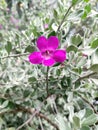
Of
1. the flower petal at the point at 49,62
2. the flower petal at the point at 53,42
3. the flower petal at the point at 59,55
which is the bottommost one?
the flower petal at the point at 49,62

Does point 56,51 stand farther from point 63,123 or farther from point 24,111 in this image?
point 24,111

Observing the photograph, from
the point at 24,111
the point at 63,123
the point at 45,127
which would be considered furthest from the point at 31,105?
the point at 63,123

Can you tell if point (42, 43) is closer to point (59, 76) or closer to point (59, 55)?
point (59, 55)

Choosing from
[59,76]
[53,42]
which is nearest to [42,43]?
[53,42]

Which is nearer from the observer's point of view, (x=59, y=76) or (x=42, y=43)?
(x=42, y=43)

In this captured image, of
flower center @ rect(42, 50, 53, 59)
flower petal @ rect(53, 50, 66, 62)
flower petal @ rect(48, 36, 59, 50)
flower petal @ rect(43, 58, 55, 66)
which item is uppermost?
flower petal @ rect(48, 36, 59, 50)
